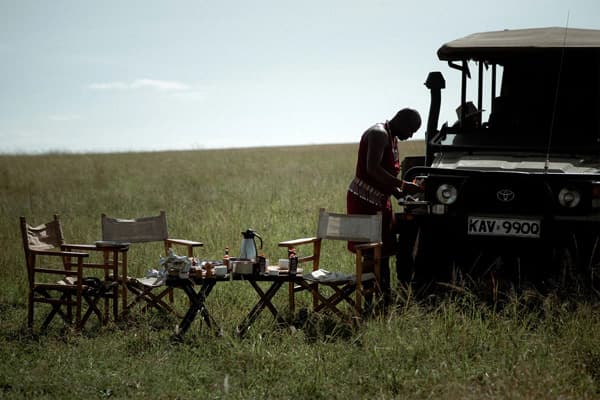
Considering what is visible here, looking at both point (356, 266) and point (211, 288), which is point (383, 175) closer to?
point (356, 266)

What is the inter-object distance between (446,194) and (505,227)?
0.48 metres

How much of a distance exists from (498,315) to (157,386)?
2.12 metres

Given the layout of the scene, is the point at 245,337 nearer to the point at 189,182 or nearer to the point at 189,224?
the point at 189,224

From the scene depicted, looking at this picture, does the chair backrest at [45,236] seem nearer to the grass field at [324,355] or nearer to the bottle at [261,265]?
the grass field at [324,355]

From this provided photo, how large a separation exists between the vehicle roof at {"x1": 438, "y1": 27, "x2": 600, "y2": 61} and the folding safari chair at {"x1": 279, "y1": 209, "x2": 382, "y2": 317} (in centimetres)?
180

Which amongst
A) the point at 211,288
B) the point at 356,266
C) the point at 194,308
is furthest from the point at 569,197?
the point at 194,308

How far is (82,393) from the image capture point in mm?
4246

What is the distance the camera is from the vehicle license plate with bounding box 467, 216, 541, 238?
5.41m

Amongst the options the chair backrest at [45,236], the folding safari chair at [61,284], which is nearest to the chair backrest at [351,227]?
the folding safari chair at [61,284]

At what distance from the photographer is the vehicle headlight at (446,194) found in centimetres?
560

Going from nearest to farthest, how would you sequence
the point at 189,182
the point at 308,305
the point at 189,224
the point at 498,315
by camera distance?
the point at 498,315, the point at 308,305, the point at 189,224, the point at 189,182

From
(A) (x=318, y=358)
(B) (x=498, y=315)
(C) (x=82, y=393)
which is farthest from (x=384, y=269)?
(C) (x=82, y=393)

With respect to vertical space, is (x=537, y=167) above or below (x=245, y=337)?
above

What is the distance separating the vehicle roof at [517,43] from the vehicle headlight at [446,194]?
1419 millimetres
